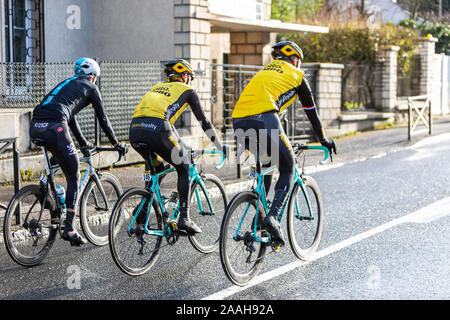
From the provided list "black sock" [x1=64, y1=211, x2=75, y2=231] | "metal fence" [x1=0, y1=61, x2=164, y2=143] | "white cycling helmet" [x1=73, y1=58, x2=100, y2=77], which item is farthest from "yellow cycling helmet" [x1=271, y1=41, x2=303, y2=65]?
"metal fence" [x1=0, y1=61, x2=164, y2=143]

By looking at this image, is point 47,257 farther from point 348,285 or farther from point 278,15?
point 278,15

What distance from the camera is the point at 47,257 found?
715cm

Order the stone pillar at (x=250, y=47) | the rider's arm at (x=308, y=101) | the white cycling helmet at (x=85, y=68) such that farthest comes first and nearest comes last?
the stone pillar at (x=250, y=47) → the white cycling helmet at (x=85, y=68) → the rider's arm at (x=308, y=101)

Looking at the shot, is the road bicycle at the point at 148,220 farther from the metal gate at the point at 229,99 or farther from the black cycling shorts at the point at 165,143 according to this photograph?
the metal gate at the point at 229,99

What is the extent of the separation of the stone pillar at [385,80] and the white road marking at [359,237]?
43.5 ft

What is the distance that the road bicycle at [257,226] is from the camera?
19.2ft

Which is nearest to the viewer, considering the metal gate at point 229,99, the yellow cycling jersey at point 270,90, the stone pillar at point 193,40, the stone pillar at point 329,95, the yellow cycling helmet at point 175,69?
the yellow cycling jersey at point 270,90

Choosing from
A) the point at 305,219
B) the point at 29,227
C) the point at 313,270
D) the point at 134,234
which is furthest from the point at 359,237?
the point at 29,227

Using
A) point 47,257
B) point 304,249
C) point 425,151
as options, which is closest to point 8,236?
point 47,257

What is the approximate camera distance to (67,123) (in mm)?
6930

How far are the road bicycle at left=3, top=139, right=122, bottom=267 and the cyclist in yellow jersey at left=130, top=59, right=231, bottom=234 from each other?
0.94 meters

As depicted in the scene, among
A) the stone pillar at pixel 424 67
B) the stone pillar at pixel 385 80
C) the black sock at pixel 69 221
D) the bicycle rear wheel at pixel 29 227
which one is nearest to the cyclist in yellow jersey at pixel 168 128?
the black sock at pixel 69 221

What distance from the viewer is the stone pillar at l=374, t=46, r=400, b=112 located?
912 inches
